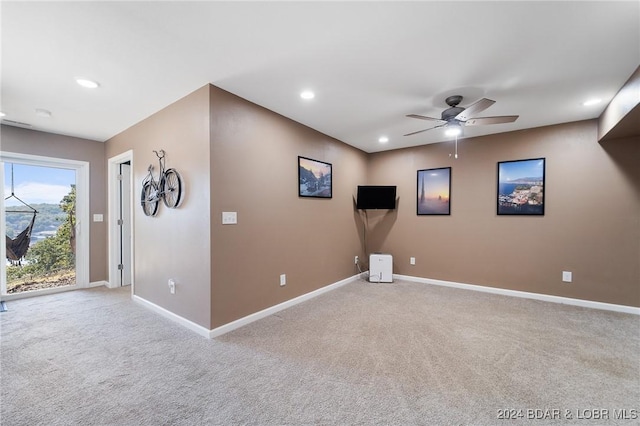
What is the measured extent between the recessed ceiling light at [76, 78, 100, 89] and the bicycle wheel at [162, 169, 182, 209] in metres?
1.01

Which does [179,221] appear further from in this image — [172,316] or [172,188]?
[172,316]

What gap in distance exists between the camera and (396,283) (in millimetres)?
4746

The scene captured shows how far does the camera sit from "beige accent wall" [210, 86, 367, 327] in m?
2.74

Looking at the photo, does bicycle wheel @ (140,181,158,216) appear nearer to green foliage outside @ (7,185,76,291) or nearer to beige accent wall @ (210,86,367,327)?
beige accent wall @ (210,86,367,327)

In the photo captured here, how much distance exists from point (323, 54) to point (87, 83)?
2323mm

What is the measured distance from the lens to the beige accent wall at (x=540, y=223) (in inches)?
134

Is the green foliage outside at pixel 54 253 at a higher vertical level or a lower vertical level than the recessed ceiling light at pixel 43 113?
lower

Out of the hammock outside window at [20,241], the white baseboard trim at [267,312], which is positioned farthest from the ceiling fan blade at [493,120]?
the hammock outside window at [20,241]

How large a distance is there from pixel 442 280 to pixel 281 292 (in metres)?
2.91

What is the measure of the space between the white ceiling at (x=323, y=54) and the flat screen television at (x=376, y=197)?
1839 mm

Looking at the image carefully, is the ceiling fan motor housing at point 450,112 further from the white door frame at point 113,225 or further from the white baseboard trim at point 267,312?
the white door frame at point 113,225

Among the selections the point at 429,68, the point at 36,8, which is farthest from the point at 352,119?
the point at 36,8

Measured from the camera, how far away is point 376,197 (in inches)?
197

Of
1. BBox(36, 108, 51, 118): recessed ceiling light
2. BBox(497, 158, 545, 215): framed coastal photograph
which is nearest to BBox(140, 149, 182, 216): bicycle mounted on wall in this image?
BBox(36, 108, 51, 118): recessed ceiling light
